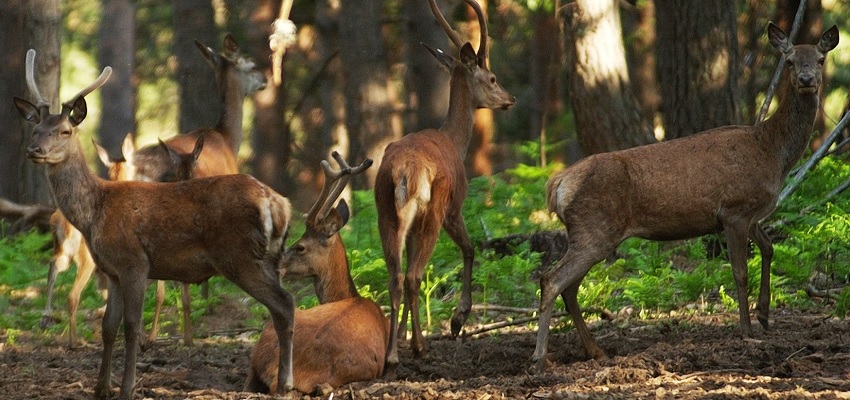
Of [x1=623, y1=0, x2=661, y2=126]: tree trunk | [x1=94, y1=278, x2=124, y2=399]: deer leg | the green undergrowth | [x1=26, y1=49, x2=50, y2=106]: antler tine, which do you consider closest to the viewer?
[x1=94, y1=278, x2=124, y2=399]: deer leg

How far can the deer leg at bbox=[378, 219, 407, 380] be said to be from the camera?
28.7ft

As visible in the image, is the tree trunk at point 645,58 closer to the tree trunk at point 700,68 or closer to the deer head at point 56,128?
the tree trunk at point 700,68

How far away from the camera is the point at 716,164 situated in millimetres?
8945

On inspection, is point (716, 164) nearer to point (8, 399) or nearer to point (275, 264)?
point (275, 264)

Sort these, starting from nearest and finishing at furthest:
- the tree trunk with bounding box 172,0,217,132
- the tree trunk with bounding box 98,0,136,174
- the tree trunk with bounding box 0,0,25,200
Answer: the tree trunk with bounding box 172,0,217,132 < the tree trunk with bounding box 0,0,25,200 < the tree trunk with bounding box 98,0,136,174

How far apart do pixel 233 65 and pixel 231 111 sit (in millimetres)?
618

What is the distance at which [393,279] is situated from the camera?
9195 mm

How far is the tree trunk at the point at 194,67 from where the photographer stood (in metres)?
18.0

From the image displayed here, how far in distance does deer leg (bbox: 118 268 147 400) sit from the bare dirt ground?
300 millimetres

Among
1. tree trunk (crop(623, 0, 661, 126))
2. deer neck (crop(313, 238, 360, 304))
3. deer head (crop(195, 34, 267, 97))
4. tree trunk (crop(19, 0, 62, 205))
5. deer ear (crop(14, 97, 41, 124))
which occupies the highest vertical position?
tree trunk (crop(623, 0, 661, 126))

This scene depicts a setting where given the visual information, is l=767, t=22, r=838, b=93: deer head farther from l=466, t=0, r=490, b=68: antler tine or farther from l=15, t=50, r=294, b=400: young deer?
l=15, t=50, r=294, b=400: young deer

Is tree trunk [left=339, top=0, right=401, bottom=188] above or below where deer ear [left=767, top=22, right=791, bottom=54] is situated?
above

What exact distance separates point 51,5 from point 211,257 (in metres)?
8.84

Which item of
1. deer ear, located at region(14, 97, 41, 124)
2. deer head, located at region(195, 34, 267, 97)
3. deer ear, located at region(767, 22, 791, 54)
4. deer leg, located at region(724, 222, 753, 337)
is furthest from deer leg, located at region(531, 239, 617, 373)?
deer head, located at region(195, 34, 267, 97)
